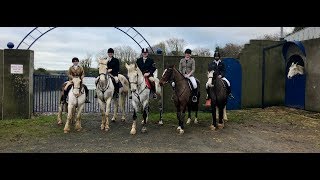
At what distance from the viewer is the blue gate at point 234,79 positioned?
14023 millimetres

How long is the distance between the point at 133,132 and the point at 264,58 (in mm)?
8196

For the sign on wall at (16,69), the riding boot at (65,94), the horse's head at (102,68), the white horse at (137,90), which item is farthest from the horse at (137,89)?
the sign on wall at (16,69)

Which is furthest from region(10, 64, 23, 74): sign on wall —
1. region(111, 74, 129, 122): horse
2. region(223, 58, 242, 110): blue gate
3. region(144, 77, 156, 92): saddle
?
region(223, 58, 242, 110): blue gate

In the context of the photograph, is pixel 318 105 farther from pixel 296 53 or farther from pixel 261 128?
pixel 261 128

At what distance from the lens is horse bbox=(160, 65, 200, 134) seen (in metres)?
9.12

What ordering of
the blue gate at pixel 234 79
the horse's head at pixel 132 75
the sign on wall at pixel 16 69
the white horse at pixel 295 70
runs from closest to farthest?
the horse's head at pixel 132 75
the sign on wall at pixel 16 69
the white horse at pixel 295 70
the blue gate at pixel 234 79

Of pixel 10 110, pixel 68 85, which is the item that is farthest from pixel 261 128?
pixel 10 110

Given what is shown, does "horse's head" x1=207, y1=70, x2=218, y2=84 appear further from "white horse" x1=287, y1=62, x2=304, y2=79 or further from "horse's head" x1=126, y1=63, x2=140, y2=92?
"white horse" x1=287, y1=62, x2=304, y2=79

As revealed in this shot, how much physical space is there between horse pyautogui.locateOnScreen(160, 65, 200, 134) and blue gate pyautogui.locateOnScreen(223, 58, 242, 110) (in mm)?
5179

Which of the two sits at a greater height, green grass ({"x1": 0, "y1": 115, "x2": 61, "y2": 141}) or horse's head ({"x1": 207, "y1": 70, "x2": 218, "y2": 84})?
horse's head ({"x1": 207, "y1": 70, "x2": 218, "y2": 84})

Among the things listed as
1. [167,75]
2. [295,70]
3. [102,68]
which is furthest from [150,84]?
[295,70]

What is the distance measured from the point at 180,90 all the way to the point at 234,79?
5.65 meters

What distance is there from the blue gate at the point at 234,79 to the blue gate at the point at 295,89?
2.20 meters

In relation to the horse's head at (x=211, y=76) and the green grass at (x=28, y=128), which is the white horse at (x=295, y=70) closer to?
the horse's head at (x=211, y=76)
